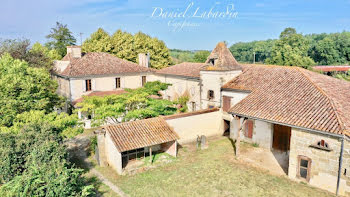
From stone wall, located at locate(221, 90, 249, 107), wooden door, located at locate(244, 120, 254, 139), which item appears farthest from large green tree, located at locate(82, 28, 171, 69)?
wooden door, located at locate(244, 120, 254, 139)

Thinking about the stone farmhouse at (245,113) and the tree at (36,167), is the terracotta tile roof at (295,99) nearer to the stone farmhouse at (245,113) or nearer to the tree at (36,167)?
the stone farmhouse at (245,113)

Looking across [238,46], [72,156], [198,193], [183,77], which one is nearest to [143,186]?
[198,193]

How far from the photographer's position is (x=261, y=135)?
20.9 metres

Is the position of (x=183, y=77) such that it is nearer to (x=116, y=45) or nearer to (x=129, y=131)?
(x=129, y=131)

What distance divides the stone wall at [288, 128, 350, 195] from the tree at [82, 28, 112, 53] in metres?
35.6

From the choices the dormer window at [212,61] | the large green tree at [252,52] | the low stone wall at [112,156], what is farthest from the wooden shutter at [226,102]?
the large green tree at [252,52]

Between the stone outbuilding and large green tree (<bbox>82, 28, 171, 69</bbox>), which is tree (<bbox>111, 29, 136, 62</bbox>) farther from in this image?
the stone outbuilding

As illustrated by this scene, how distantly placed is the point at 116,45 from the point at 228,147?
3111 centimetres

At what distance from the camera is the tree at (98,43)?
1693 inches

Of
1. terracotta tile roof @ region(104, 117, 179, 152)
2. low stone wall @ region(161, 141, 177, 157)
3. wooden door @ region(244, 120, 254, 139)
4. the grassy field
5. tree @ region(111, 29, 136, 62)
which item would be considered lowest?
the grassy field

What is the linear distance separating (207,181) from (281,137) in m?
7.84

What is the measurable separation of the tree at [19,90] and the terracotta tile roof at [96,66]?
8468 millimetres

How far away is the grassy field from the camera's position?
1397cm

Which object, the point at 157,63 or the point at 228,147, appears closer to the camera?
the point at 228,147
